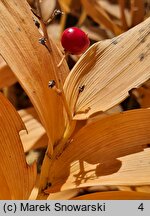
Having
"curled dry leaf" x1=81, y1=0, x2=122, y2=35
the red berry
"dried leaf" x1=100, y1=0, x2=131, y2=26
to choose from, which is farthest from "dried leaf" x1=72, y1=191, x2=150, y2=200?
"dried leaf" x1=100, y1=0, x2=131, y2=26

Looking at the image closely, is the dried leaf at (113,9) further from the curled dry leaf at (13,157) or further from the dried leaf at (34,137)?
the curled dry leaf at (13,157)

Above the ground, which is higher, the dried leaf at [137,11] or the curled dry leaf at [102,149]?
the dried leaf at [137,11]

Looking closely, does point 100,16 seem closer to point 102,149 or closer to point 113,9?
point 113,9

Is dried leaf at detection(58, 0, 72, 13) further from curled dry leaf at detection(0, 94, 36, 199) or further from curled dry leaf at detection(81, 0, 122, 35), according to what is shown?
curled dry leaf at detection(0, 94, 36, 199)

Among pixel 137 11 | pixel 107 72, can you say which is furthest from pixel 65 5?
pixel 107 72

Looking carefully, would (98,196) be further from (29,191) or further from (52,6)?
(52,6)

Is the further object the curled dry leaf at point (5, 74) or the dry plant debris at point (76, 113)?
the curled dry leaf at point (5, 74)

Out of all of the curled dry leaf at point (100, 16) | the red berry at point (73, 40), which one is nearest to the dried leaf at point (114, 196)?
the red berry at point (73, 40)
